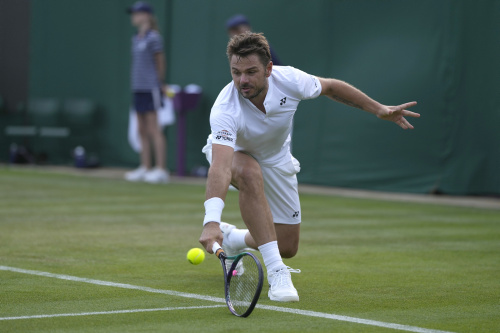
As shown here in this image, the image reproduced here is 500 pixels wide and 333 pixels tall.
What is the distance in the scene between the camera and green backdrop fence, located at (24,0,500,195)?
1132 centimetres

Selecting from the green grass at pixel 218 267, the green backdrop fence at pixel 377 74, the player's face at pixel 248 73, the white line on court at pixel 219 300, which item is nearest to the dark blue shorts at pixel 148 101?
the green backdrop fence at pixel 377 74

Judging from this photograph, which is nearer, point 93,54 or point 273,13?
point 273,13

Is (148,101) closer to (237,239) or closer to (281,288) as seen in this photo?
(237,239)

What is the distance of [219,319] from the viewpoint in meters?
4.31

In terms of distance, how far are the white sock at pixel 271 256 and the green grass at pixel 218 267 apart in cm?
18

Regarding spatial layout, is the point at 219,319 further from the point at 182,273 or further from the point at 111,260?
the point at 111,260

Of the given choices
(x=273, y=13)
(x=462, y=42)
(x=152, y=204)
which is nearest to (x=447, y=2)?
(x=462, y=42)

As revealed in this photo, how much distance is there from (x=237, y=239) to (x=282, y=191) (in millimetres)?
519

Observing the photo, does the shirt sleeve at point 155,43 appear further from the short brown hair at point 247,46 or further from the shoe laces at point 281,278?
the shoe laces at point 281,278

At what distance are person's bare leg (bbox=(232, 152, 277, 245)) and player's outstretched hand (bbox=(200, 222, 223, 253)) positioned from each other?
0.58 metres

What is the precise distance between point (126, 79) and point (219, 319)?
477 inches

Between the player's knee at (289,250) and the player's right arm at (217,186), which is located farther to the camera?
the player's knee at (289,250)

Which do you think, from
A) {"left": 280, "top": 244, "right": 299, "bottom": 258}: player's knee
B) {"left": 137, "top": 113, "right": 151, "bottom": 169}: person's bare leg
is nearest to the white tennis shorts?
{"left": 280, "top": 244, "right": 299, "bottom": 258}: player's knee

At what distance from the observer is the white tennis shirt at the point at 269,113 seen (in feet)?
16.1
